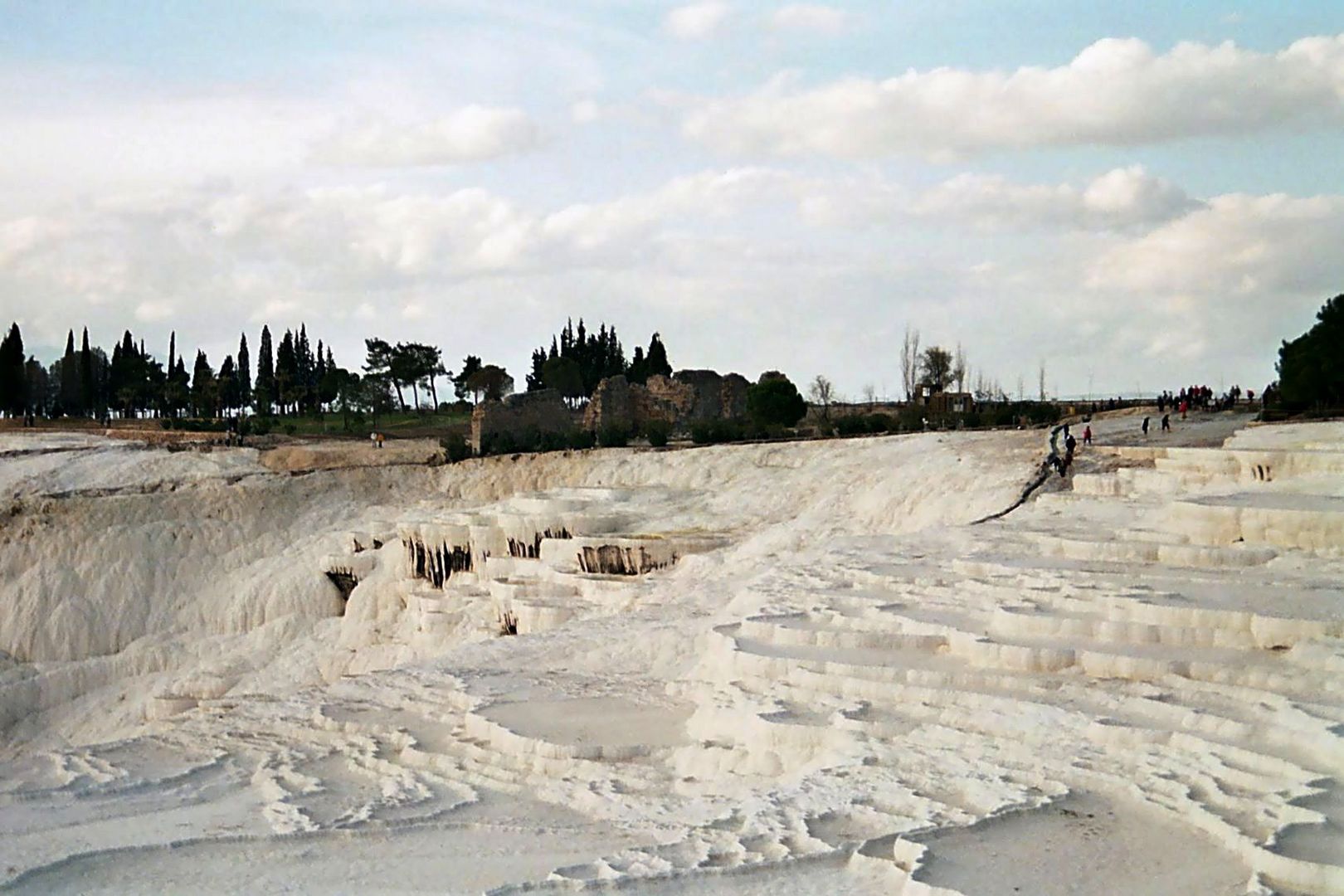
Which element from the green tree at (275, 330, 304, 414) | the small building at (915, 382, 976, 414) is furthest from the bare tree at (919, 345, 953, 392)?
the green tree at (275, 330, 304, 414)

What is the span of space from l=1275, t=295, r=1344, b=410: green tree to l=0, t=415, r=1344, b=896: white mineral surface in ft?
25.4

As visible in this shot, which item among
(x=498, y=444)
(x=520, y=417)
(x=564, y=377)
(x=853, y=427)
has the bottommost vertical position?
(x=498, y=444)

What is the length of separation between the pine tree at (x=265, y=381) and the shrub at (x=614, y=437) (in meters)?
29.2

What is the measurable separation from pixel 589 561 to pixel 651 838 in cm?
1299

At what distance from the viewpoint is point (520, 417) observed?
1491 inches

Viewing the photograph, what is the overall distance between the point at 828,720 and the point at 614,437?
2557 centimetres

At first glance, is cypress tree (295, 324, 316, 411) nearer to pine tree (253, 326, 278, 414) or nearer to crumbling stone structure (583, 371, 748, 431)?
pine tree (253, 326, 278, 414)

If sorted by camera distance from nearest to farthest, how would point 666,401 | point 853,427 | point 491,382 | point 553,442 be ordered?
point 853,427, point 553,442, point 666,401, point 491,382

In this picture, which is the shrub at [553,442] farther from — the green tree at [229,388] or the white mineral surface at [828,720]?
the green tree at [229,388]

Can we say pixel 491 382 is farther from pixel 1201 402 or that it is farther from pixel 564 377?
pixel 1201 402

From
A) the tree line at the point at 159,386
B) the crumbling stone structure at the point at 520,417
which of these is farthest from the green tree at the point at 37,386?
the crumbling stone structure at the point at 520,417

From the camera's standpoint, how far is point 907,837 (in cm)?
694

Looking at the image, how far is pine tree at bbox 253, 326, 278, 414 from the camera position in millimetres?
60125

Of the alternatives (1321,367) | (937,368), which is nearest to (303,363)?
(937,368)
